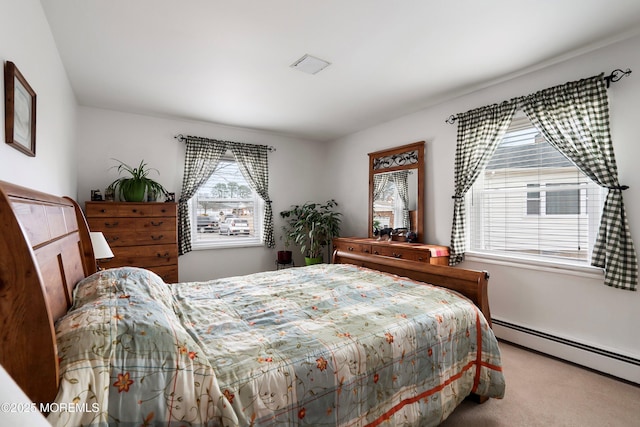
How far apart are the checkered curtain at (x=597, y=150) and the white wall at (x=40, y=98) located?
3684mm

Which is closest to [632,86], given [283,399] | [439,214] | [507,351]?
[439,214]

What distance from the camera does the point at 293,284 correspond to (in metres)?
2.47

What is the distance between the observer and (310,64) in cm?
271

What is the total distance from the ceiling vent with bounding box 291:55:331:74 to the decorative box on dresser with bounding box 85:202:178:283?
218 centimetres

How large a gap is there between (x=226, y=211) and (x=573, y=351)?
434 centimetres

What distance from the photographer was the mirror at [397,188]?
388 cm

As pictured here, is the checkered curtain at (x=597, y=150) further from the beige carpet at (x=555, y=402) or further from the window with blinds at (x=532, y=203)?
the beige carpet at (x=555, y=402)

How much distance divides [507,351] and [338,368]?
93.6 inches

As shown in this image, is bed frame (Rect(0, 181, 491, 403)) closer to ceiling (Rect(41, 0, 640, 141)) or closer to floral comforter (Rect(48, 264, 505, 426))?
floral comforter (Rect(48, 264, 505, 426))

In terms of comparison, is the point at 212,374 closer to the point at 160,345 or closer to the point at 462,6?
the point at 160,345

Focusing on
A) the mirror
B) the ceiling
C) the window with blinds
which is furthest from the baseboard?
the ceiling

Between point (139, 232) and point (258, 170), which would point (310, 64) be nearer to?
point (258, 170)

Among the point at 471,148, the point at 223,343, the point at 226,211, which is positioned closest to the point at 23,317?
the point at 223,343

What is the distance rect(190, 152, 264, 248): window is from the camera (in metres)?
4.51
